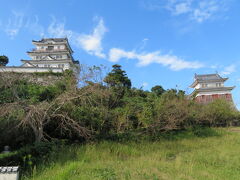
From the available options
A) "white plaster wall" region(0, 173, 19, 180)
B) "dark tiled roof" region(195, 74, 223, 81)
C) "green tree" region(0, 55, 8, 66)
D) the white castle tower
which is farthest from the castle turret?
"white plaster wall" region(0, 173, 19, 180)

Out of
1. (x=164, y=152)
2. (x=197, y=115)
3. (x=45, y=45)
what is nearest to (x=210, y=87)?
(x=197, y=115)

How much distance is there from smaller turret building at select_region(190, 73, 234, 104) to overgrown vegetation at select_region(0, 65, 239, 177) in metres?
19.8

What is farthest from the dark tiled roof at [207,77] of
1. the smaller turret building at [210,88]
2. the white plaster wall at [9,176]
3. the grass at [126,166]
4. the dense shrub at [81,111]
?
the white plaster wall at [9,176]

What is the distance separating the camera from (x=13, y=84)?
628cm

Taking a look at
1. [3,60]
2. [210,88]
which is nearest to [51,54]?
[3,60]

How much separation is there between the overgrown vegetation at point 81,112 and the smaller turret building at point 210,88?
19.8 meters

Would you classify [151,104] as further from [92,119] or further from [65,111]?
[65,111]

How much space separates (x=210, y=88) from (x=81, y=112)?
28.6 m

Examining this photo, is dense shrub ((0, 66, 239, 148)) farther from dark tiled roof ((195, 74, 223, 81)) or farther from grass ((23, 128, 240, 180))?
dark tiled roof ((195, 74, 223, 81))

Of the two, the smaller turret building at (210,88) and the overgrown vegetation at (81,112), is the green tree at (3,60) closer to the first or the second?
the overgrown vegetation at (81,112)

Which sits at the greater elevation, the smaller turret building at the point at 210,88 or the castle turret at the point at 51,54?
the castle turret at the point at 51,54

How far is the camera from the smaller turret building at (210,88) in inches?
1159

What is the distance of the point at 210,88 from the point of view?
29.6 m

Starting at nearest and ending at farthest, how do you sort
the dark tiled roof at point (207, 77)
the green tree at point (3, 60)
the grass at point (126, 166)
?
1. the grass at point (126, 166)
2. the green tree at point (3, 60)
3. the dark tiled roof at point (207, 77)
